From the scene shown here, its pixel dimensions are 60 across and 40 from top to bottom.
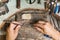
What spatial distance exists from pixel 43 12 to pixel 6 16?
0.76ft

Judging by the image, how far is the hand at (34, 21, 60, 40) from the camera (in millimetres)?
1177

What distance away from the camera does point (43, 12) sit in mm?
1180

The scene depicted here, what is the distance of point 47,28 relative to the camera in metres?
1.19

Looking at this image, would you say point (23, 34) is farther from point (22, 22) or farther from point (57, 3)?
point (57, 3)

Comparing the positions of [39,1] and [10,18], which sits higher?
[39,1]

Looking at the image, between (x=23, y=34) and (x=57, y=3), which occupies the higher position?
(x=57, y=3)

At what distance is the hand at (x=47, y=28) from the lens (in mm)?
1177

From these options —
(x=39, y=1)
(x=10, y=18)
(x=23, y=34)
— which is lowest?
(x=23, y=34)

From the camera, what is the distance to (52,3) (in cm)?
118

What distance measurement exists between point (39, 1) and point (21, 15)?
0.14m

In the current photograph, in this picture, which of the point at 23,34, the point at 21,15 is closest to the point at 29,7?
the point at 21,15

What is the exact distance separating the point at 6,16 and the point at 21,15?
0.09 meters

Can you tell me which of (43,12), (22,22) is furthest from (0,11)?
(43,12)

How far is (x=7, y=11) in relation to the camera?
117cm
